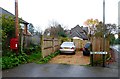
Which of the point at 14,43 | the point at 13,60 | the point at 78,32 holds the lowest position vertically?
the point at 13,60

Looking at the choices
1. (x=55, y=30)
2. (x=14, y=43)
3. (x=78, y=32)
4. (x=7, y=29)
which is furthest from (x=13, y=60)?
(x=78, y=32)

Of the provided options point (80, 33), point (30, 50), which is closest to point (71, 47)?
point (30, 50)

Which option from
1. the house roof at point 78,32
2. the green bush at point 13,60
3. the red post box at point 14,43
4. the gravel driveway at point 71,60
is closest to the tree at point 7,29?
the green bush at point 13,60

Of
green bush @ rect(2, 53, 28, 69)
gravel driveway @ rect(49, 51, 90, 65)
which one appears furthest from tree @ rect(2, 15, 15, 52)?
gravel driveway @ rect(49, 51, 90, 65)

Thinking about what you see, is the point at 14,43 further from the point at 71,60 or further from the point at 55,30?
the point at 55,30

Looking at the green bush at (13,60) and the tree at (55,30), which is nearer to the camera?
the green bush at (13,60)

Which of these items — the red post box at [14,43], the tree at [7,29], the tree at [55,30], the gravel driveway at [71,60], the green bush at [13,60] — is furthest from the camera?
the tree at [55,30]

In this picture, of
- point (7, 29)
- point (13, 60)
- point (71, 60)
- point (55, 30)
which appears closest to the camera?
point (13, 60)

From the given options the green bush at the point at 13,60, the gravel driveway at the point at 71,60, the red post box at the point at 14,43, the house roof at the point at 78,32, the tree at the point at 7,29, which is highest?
the house roof at the point at 78,32

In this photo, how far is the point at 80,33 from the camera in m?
80.9

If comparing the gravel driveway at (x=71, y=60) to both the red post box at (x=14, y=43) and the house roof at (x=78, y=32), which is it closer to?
the red post box at (x=14, y=43)

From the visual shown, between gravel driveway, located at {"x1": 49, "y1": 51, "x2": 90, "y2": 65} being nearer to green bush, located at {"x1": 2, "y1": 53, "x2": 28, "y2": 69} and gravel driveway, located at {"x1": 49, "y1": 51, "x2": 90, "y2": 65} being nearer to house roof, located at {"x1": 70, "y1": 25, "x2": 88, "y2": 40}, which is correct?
green bush, located at {"x1": 2, "y1": 53, "x2": 28, "y2": 69}

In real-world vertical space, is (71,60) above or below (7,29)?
below

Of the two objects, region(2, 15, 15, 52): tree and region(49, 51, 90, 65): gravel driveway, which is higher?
region(2, 15, 15, 52): tree
